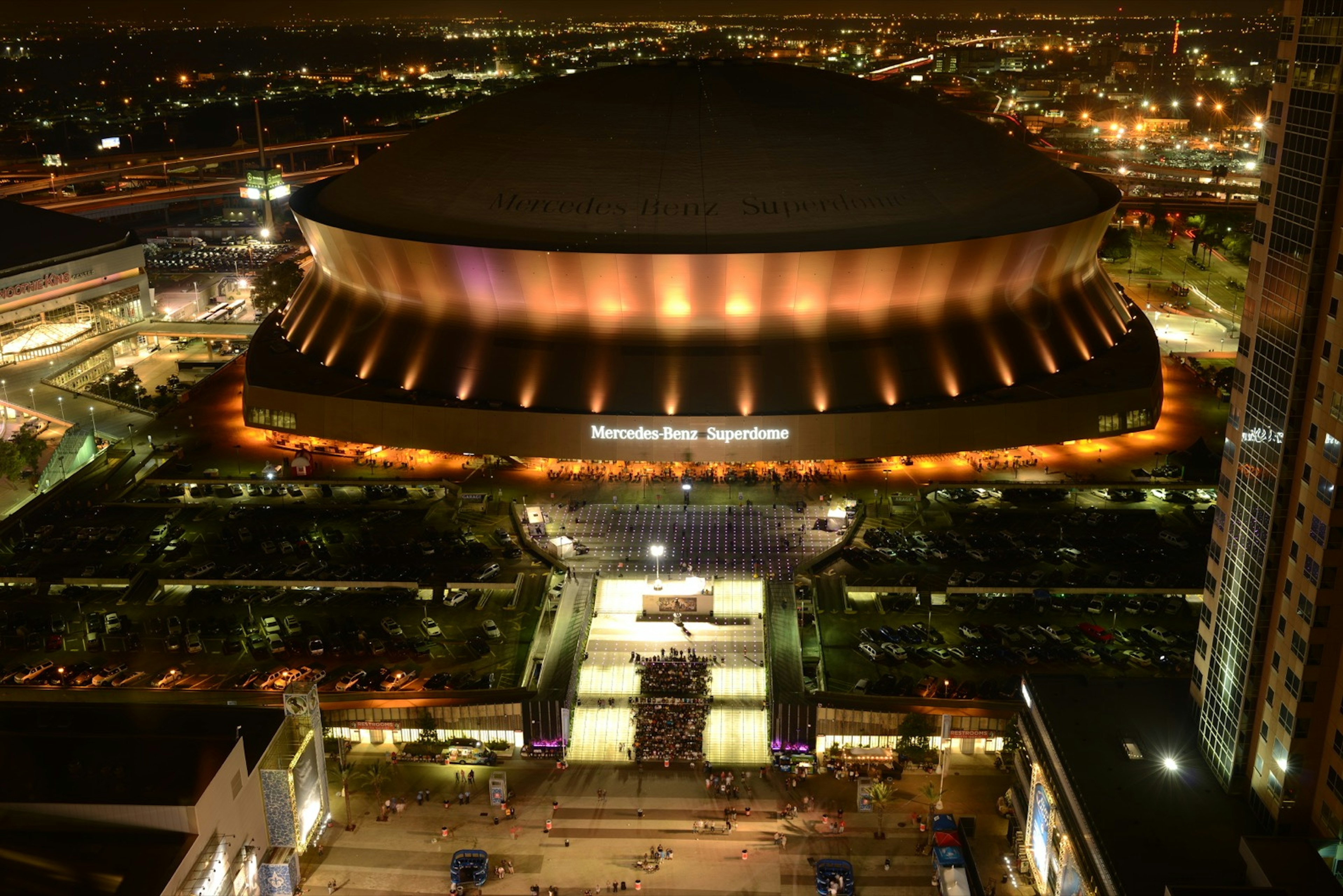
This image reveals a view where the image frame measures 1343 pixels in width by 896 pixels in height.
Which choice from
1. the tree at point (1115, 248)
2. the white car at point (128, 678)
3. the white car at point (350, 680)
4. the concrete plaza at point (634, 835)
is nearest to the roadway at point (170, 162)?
the tree at point (1115, 248)

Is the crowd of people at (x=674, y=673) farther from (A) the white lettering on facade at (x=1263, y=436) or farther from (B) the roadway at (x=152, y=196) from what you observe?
(B) the roadway at (x=152, y=196)

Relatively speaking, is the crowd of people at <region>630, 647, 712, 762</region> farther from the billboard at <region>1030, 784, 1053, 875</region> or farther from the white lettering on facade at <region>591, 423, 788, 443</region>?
the white lettering on facade at <region>591, 423, 788, 443</region>

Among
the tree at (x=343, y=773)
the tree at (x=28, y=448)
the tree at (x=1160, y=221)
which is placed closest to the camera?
the tree at (x=343, y=773)

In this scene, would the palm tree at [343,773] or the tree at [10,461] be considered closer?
the palm tree at [343,773]

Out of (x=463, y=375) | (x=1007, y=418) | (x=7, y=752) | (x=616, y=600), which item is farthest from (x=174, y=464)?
(x=1007, y=418)

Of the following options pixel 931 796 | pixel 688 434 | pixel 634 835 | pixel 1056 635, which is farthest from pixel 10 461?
pixel 1056 635

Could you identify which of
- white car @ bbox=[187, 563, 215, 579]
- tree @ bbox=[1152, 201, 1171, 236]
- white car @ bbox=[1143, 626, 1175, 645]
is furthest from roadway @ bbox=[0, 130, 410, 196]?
white car @ bbox=[1143, 626, 1175, 645]

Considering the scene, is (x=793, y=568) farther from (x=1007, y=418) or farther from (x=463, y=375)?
(x=463, y=375)
